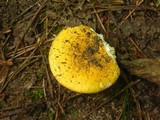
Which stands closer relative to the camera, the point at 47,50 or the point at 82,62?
the point at 82,62

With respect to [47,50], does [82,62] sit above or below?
above

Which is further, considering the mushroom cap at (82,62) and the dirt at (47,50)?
the dirt at (47,50)

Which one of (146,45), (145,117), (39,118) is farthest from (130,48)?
(39,118)

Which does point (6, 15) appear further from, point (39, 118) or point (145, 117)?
point (145, 117)

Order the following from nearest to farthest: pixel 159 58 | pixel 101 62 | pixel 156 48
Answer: pixel 101 62 < pixel 159 58 < pixel 156 48

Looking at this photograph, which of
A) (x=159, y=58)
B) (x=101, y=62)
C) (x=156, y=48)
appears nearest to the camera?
(x=101, y=62)
